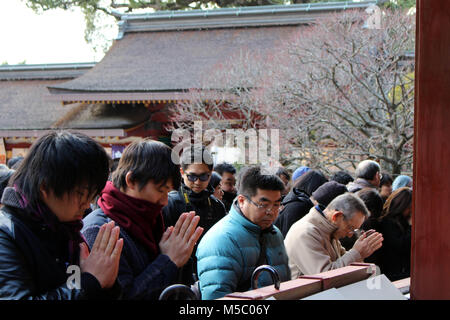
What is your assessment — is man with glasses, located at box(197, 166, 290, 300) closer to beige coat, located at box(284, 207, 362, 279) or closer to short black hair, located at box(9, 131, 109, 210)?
beige coat, located at box(284, 207, 362, 279)

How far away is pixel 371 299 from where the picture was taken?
1506 mm

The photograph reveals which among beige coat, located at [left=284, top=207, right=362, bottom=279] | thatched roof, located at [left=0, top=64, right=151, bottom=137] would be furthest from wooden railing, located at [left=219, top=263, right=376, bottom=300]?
thatched roof, located at [left=0, top=64, right=151, bottom=137]

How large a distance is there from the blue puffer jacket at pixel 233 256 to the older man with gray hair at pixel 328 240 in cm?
29

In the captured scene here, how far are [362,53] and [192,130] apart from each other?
4259 millimetres

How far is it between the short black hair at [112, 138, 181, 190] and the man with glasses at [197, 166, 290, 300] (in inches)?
17.1

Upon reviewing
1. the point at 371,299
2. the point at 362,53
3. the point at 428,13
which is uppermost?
the point at 362,53

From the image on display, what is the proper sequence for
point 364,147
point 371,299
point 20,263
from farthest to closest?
1. point 364,147
2. point 371,299
3. point 20,263

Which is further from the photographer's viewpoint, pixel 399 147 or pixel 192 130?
pixel 192 130

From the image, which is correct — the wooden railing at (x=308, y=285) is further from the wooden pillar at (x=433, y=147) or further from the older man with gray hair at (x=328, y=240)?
the older man with gray hair at (x=328, y=240)

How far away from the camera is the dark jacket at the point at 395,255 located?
390 cm

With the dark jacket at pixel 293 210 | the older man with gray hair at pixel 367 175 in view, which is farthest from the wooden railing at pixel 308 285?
the older man with gray hair at pixel 367 175
